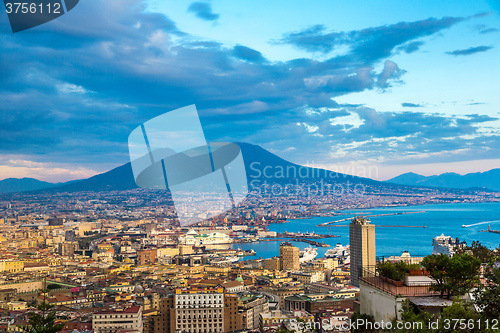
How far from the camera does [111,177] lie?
4956cm

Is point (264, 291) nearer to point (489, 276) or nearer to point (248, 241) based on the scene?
point (489, 276)

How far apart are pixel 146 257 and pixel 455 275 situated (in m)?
21.0

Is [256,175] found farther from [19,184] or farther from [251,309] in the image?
[251,309]

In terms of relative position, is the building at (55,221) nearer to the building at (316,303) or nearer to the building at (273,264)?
the building at (273,264)

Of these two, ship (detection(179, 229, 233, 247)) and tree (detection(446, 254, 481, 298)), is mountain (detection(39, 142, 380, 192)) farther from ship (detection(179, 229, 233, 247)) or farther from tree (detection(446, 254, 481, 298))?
tree (detection(446, 254, 481, 298))

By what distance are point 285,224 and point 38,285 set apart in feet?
94.4

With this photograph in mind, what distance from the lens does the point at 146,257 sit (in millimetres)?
21828

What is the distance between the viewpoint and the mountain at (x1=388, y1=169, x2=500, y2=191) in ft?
278

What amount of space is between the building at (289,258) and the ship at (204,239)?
28.1ft

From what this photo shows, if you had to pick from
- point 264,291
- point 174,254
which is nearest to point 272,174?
point 174,254

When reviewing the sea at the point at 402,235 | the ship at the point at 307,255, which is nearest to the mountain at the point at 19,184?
the sea at the point at 402,235

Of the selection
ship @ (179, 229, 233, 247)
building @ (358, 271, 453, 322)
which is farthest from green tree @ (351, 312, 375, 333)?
ship @ (179, 229, 233, 247)

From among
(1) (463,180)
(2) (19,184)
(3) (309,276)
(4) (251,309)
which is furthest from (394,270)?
(1) (463,180)

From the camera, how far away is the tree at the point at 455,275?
67.7 inches
